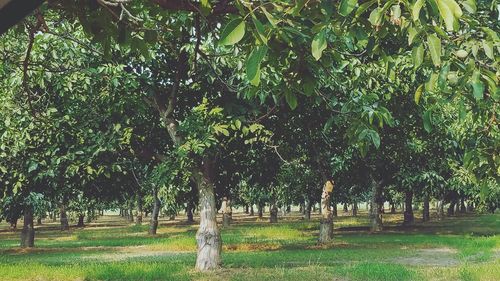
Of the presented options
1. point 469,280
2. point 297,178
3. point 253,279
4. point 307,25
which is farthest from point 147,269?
point 297,178

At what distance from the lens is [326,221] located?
27.6 metres

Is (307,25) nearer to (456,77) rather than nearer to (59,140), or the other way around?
(456,77)

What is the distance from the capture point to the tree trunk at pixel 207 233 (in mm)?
15273

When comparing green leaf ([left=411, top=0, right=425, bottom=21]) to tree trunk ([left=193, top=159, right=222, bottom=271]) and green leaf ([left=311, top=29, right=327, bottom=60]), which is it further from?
tree trunk ([left=193, top=159, right=222, bottom=271])

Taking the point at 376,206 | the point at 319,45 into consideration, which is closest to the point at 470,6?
the point at 319,45

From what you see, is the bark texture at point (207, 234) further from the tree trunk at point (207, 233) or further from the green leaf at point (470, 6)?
the green leaf at point (470, 6)

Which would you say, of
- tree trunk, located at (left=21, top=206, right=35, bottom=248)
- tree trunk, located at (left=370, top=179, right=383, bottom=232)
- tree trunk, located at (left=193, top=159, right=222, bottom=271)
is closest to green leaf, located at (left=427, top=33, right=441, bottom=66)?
tree trunk, located at (left=193, top=159, right=222, bottom=271)

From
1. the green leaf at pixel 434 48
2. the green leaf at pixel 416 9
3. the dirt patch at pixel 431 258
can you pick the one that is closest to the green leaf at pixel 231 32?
the green leaf at pixel 416 9

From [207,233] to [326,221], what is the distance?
43.4ft

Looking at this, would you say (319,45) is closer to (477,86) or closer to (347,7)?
(347,7)

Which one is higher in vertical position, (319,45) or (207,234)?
(319,45)

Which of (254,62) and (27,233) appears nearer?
(254,62)

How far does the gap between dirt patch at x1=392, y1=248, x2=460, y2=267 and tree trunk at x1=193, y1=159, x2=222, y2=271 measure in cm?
658

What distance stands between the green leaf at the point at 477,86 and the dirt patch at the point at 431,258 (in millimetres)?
15231
